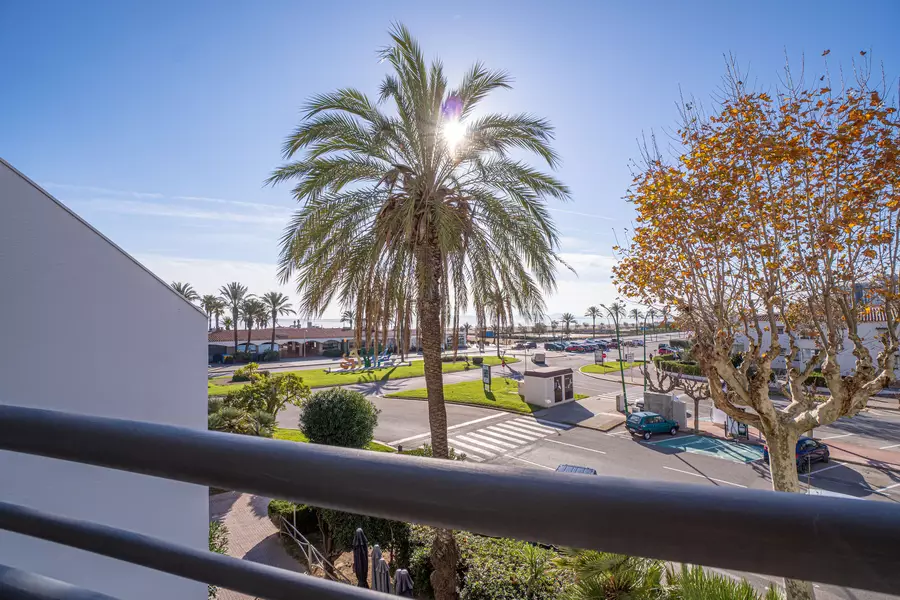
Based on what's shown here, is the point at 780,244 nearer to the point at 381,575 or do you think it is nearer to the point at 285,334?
the point at 381,575

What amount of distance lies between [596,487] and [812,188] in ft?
26.9

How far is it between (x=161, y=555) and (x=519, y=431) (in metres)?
21.4

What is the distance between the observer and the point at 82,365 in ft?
14.7

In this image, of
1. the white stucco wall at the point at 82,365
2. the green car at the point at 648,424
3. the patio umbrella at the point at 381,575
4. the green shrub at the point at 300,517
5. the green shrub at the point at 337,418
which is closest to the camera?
the white stucco wall at the point at 82,365

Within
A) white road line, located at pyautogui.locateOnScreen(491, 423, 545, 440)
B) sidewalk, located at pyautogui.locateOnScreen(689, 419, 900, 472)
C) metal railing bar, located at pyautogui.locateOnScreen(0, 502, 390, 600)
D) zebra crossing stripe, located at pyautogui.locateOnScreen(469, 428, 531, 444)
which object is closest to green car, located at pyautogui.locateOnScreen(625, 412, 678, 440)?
sidewalk, located at pyautogui.locateOnScreen(689, 419, 900, 472)

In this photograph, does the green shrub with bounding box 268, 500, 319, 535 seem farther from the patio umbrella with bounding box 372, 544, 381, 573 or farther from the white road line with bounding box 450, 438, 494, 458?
the white road line with bounding box 450, 438, 494, 458

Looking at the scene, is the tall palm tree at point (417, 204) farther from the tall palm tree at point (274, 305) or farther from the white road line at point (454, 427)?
the tall palm tree at point (274, 305)

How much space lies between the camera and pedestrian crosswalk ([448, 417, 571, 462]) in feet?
59.9

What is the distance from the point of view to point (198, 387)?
6910 mm

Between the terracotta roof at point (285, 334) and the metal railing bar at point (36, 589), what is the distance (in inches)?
2347

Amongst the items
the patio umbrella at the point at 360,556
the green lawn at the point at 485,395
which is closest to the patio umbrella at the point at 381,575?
the patio umbrella at the point at 360,556

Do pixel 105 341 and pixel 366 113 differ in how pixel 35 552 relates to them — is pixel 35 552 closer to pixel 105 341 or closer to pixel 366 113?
pixel 105 341

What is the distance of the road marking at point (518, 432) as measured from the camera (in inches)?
792

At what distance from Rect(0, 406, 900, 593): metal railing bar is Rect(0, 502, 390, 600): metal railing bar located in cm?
19
